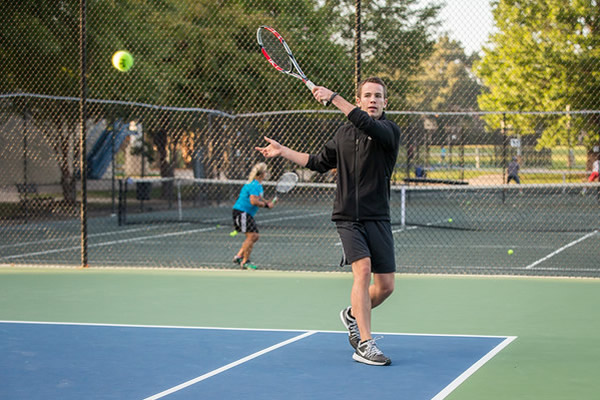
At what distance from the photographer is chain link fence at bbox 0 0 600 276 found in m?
14.3

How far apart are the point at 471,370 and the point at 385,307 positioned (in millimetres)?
2634

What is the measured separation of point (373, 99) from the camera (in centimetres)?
595

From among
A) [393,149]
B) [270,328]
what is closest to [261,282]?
[270,328]

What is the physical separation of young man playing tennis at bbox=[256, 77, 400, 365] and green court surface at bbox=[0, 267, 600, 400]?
42cm

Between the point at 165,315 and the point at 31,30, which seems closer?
the point at 165,315

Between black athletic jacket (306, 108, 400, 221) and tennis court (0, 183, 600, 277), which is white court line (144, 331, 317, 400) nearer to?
black athletic jacket (306, 108, 400, 221)

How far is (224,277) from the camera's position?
1037cm

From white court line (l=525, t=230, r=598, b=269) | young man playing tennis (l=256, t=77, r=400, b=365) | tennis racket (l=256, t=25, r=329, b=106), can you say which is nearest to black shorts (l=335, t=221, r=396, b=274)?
young man playing tennis (l=256, t=77, r=400, b=365)

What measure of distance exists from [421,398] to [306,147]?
17029 mm

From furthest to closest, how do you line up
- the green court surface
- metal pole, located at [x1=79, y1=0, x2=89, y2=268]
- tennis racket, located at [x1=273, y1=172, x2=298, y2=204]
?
tennis racket, located at [x1=273, y1=172, x2=298, y2=204]
metal pole, located at [x1=79, y1=0, x2=89, y2=268]
the green court surface

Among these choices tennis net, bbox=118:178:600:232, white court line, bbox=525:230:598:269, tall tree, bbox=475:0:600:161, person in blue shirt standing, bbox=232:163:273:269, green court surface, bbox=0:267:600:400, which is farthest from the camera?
tall tree, bbox=475:0:600:161

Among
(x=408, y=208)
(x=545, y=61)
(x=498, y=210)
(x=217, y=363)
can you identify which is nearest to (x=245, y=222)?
(x=217, y=363)

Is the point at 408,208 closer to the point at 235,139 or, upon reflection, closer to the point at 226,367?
the point at 235,139

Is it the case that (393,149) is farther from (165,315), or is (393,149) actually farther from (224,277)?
(224,277)
